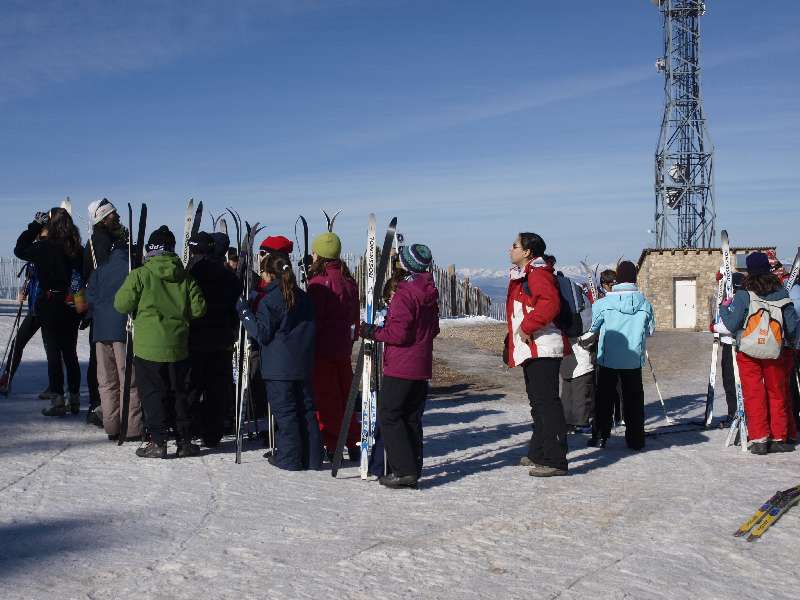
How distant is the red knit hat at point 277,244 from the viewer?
6.96 m

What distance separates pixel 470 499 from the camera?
5941 mm

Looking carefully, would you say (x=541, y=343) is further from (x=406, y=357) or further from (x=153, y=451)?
(x=153, y=451)

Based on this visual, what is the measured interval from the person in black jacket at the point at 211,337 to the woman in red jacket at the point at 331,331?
820mm

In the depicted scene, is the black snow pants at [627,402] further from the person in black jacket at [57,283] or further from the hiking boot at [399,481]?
the person in black jacket at [57,283]

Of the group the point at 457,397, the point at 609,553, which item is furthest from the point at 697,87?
the point at 609,553

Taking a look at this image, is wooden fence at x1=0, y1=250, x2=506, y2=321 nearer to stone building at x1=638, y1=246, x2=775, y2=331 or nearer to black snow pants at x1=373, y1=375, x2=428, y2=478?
stone building at x1=638, y1=246, x2=775, y2=331

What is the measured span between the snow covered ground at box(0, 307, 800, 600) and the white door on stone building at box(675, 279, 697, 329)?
1047 inches

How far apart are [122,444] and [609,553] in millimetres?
4389

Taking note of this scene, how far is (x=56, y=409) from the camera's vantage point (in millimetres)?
8578

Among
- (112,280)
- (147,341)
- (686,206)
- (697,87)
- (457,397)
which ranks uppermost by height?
(697,87)

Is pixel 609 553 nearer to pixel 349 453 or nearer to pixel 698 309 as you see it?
pixel 349 453

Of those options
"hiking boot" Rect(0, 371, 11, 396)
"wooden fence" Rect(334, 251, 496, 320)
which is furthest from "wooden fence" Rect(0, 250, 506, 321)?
"hiking boot" Rect(0, 371, 11, 396)

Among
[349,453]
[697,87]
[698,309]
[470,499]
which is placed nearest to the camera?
[470,499]

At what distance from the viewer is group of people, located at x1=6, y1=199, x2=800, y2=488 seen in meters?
6.31
